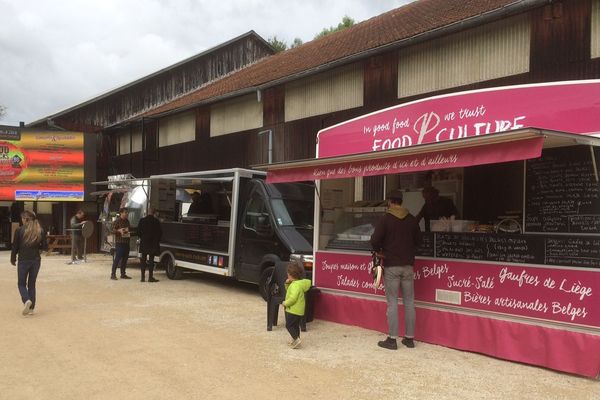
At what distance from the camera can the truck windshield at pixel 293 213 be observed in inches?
382

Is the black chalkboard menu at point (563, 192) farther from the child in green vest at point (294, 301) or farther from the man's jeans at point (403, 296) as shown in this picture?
the child in green vest at point (294, 301)

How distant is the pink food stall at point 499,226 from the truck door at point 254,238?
2153 millimetres

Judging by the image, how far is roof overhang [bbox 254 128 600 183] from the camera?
191 inches

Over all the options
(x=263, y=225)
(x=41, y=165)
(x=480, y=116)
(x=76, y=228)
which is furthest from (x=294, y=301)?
(x=41, y=165)

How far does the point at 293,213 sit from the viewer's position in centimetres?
990

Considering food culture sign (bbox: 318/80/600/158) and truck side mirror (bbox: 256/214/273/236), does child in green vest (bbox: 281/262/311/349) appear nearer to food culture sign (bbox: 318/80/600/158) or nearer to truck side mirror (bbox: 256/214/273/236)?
food culture sign (bbox: 318/80/600/158)

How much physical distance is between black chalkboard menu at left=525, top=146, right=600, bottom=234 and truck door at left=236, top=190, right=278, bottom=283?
4.65m

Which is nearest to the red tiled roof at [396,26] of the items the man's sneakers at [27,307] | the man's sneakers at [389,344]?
the man's sneakers at [389,344]

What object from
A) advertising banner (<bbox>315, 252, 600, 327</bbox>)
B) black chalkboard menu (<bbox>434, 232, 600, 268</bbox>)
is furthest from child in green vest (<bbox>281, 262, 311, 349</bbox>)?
black chalkboard menu (<bbox>434, 232, 600, 268</bbox>)

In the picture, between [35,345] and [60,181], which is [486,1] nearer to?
[35,345]

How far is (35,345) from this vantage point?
6.26 metres

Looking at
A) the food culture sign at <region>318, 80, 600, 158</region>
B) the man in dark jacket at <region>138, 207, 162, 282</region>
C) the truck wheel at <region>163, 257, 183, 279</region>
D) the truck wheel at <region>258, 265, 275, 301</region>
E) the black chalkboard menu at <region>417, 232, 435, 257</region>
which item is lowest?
the truck wheel at <region>163, 257, 183, 279</region>

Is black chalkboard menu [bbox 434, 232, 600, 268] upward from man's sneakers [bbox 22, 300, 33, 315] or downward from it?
upward

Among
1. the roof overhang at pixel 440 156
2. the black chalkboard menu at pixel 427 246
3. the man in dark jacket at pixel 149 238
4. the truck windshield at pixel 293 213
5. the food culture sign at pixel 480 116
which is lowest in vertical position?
the man in dark jacket at pixel 149 238
